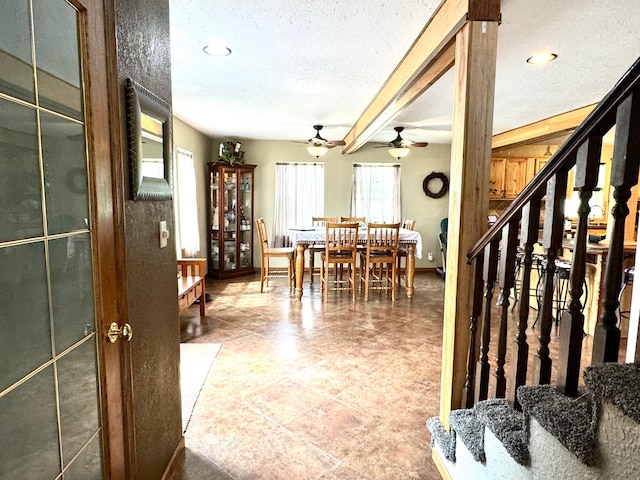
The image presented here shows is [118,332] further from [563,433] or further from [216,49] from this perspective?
[216,49]

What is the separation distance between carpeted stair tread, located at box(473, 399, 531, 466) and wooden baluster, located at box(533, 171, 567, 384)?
0.51ft

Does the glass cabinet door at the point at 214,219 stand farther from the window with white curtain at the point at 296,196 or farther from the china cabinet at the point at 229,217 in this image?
the window with white curtain at the point at 296,196

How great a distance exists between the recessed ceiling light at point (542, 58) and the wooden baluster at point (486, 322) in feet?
6.25

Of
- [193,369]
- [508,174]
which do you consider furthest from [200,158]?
[508,174]

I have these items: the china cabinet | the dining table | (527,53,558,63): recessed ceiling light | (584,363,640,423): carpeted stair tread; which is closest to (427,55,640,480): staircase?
(584,363,640,423): carpeted stair tread

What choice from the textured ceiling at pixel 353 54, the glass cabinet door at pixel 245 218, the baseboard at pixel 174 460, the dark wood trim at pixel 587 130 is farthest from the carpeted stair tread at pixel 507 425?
the glass cabinet door at pixel 245 218

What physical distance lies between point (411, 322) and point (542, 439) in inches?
116

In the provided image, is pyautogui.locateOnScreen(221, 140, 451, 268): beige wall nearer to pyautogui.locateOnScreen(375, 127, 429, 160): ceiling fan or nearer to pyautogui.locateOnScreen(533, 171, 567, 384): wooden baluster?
pyautogui.locateOnScreen(375, 127, 429, 160): ceiling fan

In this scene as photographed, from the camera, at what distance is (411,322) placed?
397cm

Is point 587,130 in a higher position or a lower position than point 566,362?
higher

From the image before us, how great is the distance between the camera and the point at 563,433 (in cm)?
93

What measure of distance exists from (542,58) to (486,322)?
2154 millimetres

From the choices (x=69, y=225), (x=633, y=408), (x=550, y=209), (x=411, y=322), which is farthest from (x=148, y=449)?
(x=411, y=322)

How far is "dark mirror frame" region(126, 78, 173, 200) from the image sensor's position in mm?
1291
